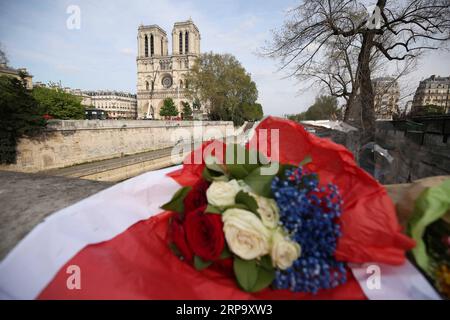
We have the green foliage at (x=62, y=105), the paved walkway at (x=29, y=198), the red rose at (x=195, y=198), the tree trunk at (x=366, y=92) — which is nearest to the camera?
the red rose at (x=195, y=198)

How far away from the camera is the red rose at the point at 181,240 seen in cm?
97

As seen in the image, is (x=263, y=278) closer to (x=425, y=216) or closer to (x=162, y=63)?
(x=425, y=216)

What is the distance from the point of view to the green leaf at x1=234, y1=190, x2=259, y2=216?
0.96 metres

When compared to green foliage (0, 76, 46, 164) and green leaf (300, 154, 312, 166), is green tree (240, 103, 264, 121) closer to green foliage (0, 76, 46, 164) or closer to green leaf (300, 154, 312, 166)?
green foliage (0, 76, 46, 164)

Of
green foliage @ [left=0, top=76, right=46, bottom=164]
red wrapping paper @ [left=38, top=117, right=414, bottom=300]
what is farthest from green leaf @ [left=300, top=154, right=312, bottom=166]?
green foliage @ [left=0, top=76, right=46, bottom=164]

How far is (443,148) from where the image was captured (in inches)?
136

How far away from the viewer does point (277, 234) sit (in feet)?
3.02

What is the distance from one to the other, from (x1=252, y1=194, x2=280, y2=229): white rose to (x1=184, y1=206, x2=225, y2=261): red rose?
0.17m

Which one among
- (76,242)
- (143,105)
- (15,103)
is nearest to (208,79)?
(15,103)

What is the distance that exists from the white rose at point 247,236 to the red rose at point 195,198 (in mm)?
196

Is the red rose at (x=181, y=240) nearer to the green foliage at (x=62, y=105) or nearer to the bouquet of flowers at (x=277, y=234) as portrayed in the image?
the bouquet of flowers at (x=277, y=234)

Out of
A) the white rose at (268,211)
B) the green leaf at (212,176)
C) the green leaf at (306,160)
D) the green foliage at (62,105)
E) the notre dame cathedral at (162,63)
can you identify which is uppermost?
the notre dame cathedral at (162,63)

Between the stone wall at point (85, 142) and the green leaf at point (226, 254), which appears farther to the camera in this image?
the stone wall at point (85, 142)

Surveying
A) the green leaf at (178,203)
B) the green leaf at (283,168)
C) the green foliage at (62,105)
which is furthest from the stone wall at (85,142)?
the green leaf at (283,168)
